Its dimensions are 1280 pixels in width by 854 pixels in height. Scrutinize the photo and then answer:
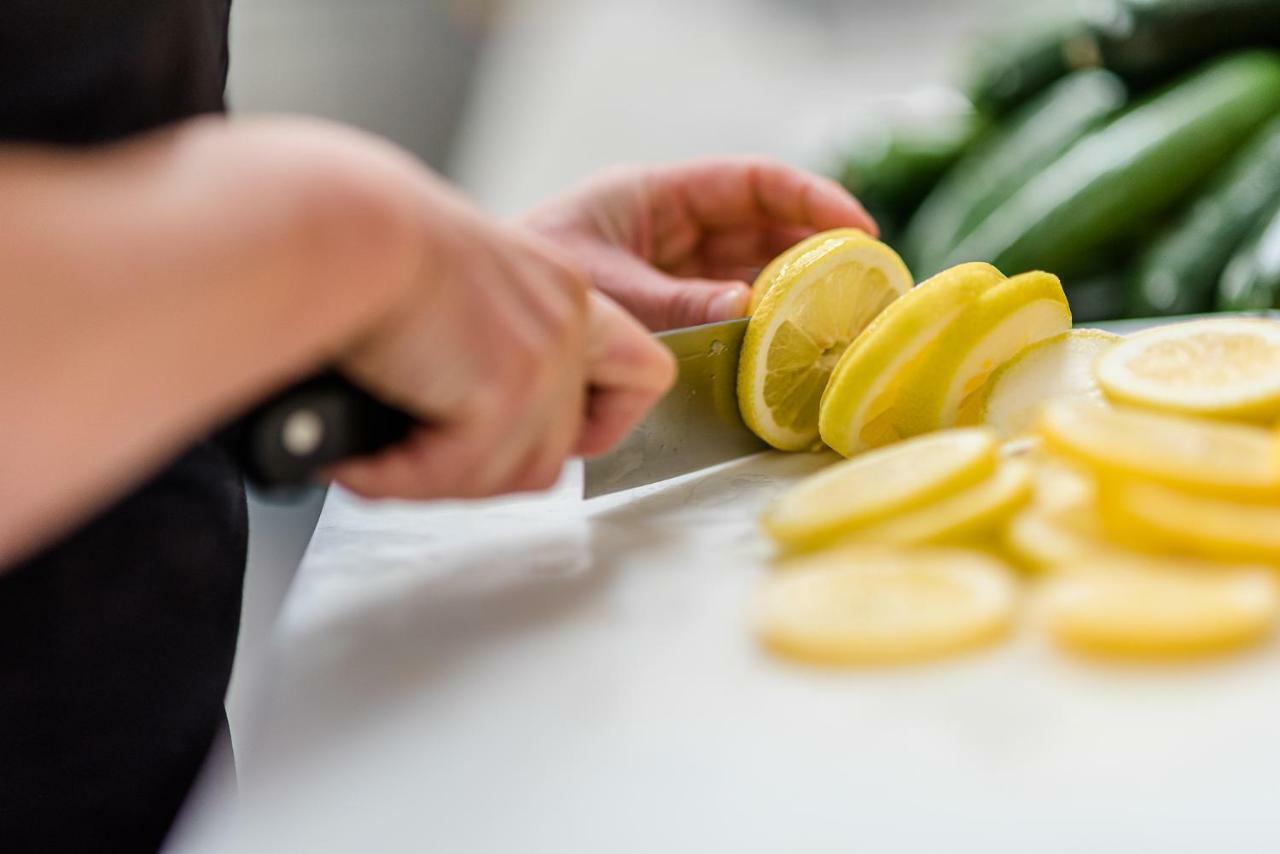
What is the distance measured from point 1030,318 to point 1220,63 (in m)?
1.10

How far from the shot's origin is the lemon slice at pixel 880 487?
0.69 metres

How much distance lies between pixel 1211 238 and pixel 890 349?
91 centimetres

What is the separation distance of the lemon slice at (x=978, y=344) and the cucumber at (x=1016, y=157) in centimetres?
96

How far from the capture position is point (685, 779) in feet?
1.82

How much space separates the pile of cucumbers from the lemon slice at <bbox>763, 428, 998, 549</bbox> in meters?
0.83

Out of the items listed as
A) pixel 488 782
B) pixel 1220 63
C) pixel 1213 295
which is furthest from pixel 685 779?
pixel 1220 63

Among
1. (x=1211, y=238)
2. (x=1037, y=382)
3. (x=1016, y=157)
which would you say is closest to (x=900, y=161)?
(x=1016, y=157)

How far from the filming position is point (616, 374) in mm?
737

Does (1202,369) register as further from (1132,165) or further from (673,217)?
(1132,165)

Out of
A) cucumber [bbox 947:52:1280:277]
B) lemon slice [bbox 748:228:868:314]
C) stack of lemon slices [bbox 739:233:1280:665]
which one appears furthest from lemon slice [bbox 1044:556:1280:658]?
cucumber [bbox 947:52:1280:277]

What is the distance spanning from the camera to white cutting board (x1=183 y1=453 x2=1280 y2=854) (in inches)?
20.3

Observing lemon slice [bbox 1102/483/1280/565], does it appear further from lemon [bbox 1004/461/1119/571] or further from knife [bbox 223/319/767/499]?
knife [bbox 223/319/767/499]

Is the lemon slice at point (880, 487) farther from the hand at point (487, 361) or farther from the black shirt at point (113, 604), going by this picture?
the black shirt at point (113, 604)

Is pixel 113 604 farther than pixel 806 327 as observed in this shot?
No
